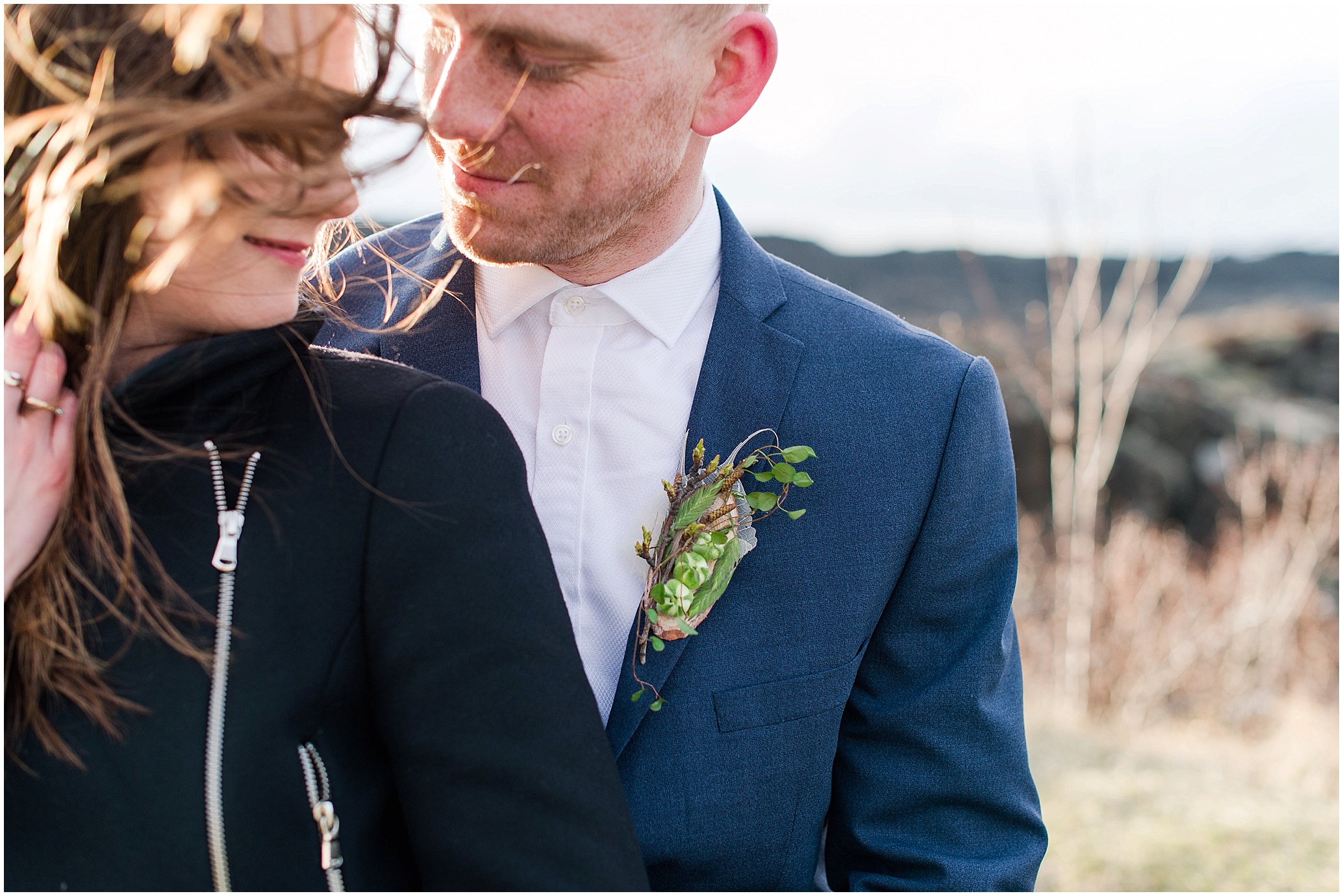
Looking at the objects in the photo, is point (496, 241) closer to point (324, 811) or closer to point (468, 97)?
point (468, 97)

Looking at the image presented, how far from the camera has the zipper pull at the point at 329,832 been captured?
116cm

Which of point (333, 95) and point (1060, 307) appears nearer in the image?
point (333, 95)

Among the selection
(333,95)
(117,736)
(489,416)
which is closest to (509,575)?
(489,416)

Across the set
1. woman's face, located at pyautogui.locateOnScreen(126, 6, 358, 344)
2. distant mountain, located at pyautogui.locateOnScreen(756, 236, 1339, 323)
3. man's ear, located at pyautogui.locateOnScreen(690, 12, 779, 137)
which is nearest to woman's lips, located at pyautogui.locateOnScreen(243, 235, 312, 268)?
woman's face, located at pyautogui.locateOnScreen(126, 6, 358, 344)

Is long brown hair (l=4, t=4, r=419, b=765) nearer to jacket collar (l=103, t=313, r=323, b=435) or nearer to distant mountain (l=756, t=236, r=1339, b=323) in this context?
jacket collar (l=103, t=313, r=323, b=435)

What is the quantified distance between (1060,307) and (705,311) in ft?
18.3

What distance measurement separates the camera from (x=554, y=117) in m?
1.69

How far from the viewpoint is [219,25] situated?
1.08 metres

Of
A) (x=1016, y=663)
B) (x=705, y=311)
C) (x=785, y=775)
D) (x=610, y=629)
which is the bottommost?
(x=785, y=775)

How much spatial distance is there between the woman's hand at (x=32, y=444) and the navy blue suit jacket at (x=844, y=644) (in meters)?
0.67

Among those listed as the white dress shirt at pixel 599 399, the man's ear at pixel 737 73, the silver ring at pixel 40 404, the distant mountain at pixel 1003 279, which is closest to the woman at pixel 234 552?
the silver ring at pixel 40 404

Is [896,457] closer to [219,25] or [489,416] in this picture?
[489,416]

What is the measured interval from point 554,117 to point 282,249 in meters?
0.62

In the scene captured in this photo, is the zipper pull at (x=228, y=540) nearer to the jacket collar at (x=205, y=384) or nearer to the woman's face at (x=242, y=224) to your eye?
the jacket collar at (x=205, y=384)
